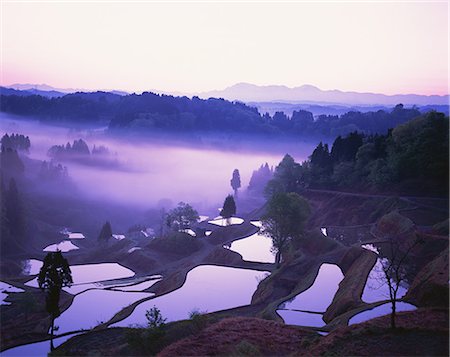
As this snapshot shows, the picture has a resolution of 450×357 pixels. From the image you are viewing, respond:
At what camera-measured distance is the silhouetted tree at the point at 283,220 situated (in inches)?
2360

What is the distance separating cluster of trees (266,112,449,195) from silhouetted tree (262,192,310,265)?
89.1 ft

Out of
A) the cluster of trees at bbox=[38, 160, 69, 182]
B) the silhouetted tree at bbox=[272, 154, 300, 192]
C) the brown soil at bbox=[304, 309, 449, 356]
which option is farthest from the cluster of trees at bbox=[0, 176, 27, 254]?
the brown soil at bbox=[304, 309, 449, 356]

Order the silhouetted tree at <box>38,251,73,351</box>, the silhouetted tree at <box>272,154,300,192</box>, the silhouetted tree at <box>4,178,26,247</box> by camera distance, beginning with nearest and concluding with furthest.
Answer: the silhouetted tree at <box>38,251,73,351</box> → the silhouetted tree at <box>4,178,26,247</box> → the silhouetted tree at <box>272,154,300,192</box>

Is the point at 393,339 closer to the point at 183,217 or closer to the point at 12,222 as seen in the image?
the point at 183,217

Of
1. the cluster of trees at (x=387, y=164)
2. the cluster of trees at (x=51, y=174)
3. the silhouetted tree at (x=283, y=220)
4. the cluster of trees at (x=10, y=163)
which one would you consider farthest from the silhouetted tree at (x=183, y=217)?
the cluster of trees at (x=51, y=174)

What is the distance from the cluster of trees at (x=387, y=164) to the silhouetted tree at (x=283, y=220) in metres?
27.2

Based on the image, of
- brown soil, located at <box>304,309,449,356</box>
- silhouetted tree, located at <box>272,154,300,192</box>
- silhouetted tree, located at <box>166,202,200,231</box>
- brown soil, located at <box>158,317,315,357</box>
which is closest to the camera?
brown soil, located at <box>304,309,449,356</box>

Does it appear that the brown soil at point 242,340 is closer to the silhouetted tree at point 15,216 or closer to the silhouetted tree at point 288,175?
the silhouetted tree at point 288,175

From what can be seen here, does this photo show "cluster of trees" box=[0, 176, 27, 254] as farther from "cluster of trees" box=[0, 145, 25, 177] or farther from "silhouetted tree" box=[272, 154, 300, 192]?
"silhouetted tree" box=[272, 154, 300, 192]

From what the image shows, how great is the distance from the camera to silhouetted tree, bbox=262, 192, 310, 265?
59.9m

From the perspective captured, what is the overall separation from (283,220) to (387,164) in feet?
110

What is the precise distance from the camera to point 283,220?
5988cm

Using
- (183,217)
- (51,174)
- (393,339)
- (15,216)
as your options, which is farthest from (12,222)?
(393,339)

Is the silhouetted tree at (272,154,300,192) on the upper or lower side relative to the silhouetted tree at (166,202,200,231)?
upper
